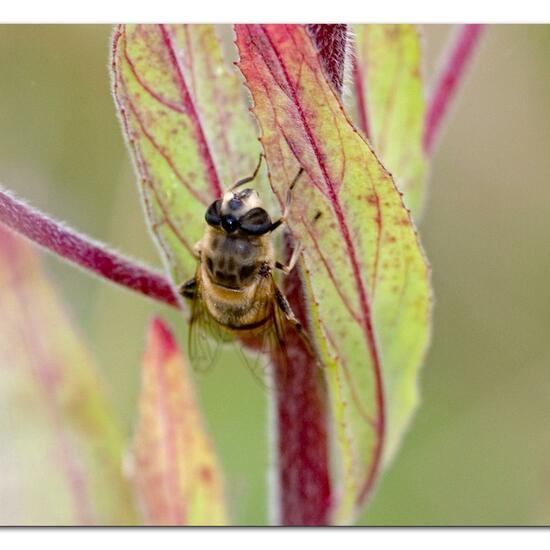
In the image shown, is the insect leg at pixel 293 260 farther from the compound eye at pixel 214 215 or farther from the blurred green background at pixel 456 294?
the blurred green background at pixel 456 294

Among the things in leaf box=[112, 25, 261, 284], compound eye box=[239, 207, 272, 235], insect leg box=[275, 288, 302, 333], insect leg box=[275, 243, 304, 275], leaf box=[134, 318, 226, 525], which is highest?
leaf box=[112, 25, 261, 284]

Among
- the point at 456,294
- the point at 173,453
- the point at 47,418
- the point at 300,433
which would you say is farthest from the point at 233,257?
the point at 456,294

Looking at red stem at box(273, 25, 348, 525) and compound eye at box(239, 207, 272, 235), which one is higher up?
compound eye at box(239, 207, 272, 235)

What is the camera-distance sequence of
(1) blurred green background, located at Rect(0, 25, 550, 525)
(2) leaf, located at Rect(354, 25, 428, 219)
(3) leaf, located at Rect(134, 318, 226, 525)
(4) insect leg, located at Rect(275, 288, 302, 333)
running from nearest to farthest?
(4) insect leg, located at Rect(275, 288, 302, 333) < (2) leaf, located at Rect(354, 25, 428, 219) < (3) leaf, located at Rect(134, 318, 226, 525) < (1) blurred green background, located at Rect(0, 25, 550, 525)

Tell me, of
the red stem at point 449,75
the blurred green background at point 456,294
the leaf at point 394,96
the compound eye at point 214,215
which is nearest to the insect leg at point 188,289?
the compound eye at point 214,215

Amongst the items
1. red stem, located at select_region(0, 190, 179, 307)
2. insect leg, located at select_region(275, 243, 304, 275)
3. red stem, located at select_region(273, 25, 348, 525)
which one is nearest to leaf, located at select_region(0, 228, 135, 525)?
red stem, located at select_region(273, 25, 348, 525)

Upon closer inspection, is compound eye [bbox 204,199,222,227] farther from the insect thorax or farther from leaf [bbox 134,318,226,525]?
leaf [bbox 134,318,226,525]

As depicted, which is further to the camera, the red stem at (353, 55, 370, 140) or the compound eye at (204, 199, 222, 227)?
the red stem at (353, 55, 370, 140)
